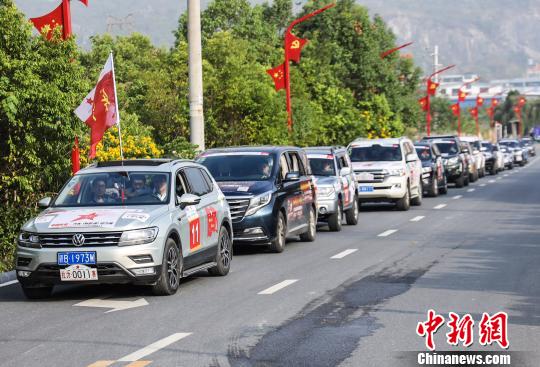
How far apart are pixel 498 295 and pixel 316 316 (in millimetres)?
2509

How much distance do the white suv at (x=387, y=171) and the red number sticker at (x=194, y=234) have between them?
51.8 feet

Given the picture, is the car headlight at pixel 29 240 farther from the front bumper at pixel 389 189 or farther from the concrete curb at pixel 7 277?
the front bumper at pixel 389 189

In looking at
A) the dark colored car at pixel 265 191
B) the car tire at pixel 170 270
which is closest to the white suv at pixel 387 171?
the dark colored car at pixel 265 191

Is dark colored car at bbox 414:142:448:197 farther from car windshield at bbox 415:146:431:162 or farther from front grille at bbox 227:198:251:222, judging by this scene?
front grille at bbox 227:198:251:222

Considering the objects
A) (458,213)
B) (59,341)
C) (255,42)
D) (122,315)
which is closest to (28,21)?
(122,315)

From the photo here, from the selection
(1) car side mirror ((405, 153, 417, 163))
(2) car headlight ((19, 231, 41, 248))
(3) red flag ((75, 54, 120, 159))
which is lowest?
(1) car side mirror ((405, 153, 417, 163))

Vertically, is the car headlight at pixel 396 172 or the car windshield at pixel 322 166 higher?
the car windshield at pixel 322 166

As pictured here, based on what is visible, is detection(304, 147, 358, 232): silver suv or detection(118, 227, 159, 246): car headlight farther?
detection(304, 147, 358, 232): silver suv

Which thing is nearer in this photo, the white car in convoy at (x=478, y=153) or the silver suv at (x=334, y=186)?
the silver suv at (x=334, y=186)

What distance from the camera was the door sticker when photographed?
15.7m

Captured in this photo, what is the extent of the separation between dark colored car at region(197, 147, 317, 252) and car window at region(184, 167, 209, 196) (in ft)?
9.61

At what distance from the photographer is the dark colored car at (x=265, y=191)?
63.2 ft

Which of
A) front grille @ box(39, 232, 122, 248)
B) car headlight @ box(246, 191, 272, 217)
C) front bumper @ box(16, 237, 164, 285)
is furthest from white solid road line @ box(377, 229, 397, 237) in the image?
front grille @ box(39, 232, 122, 248)

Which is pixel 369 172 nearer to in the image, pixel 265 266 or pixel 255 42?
pixel 265 266
